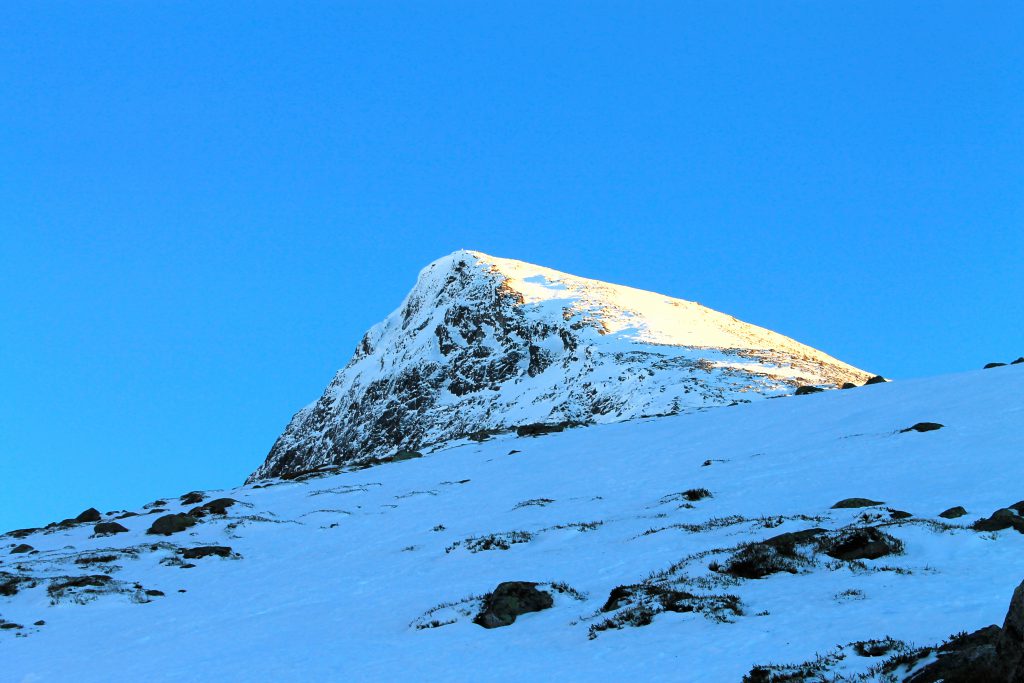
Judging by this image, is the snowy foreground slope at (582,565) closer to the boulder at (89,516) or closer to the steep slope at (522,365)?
the boulder at (89,516)

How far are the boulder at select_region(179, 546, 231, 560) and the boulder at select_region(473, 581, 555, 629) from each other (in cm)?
1597

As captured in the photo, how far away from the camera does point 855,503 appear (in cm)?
2239

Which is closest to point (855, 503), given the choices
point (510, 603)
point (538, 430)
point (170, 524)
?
point (510, 603)

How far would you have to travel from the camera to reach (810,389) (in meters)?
56.9

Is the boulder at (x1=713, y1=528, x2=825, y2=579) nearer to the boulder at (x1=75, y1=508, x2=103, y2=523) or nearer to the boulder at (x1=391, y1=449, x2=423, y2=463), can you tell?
the boulder at (x1=75, y1=508, x2=103, y2=523)

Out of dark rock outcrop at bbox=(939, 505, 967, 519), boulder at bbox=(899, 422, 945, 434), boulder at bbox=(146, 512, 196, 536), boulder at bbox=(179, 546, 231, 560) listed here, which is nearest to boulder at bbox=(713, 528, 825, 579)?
dark rock outcrop at bbox=(939, 505, 967, 519)

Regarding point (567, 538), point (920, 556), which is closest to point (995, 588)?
point (920, 556)

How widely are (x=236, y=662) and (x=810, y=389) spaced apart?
1871 inches

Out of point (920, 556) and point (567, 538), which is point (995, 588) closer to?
point (920, 556)

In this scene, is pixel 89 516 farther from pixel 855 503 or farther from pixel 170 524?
pixel 855 503

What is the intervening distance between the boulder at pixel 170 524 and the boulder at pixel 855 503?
2598 cm

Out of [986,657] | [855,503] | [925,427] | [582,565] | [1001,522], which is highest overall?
[925,427]

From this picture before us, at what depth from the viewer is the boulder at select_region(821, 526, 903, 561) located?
655 inches

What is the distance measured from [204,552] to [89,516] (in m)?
17.9
